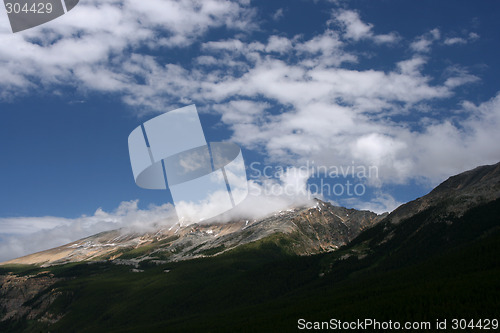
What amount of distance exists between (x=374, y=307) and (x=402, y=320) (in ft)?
49.2

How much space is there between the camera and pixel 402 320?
542 ft

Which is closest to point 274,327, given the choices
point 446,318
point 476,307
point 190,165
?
point 446,318

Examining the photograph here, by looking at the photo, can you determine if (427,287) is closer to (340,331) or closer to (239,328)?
(340,331)

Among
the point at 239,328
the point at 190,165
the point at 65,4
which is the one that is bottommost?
the point at 239,328

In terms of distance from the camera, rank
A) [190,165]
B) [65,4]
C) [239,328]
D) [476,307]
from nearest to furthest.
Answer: [65,4]
[190,165]
[476,307]
[239,328]

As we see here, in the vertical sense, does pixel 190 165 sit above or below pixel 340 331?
above

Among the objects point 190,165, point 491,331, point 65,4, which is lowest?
point 491,331

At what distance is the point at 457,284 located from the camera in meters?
178

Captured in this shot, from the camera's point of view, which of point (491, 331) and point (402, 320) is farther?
point (402, 320)

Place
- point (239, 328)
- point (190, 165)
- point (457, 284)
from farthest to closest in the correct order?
point (239, 328), point (457, 284), point (190, 165)

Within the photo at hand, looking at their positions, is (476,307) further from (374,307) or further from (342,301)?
(342,301)

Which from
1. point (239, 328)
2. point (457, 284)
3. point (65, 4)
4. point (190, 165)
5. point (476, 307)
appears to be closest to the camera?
point (65, 4)

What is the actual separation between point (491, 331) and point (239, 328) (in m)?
108

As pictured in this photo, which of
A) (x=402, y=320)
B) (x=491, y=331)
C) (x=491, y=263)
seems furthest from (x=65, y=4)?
(x=491, y=263)
